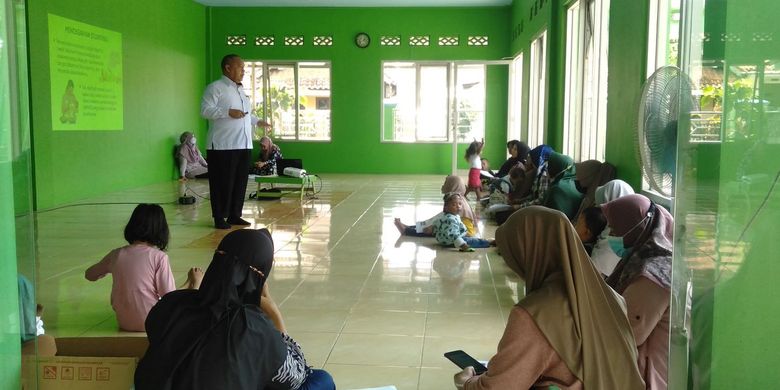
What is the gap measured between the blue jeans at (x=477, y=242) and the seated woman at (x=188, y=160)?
7.81m

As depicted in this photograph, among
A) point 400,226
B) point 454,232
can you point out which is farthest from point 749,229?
→ point 400,226

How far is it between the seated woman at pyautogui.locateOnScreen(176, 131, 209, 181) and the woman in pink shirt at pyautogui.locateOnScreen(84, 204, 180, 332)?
971 cm

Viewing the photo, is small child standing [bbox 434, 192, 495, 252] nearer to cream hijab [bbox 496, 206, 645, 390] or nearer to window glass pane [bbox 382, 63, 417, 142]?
cream hijab [bbox 496, 206, 645, 390]

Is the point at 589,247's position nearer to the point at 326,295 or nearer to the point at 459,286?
the point at 459,286

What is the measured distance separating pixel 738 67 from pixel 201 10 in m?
14.4

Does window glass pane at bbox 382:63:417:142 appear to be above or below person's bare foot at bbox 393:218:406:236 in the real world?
above

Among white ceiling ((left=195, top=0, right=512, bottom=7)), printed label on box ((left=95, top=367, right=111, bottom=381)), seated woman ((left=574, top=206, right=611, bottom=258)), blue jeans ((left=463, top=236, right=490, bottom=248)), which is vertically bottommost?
blue jeans ((left=463, top=236, right=490, bottom=248))

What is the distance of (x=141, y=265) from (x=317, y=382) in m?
1.55

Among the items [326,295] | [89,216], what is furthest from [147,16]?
[326,295]

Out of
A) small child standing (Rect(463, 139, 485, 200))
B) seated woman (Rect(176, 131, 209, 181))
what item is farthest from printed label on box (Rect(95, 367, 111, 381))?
seated woman (Rect(176, 131, 209, 181))

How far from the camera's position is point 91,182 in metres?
10.3

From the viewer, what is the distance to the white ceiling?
14.2 metres

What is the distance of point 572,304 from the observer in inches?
75.7

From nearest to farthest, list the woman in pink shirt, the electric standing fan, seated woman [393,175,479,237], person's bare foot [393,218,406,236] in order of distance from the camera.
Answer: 1. the electric standing fan
2. the woman in pink shirt
3. seated woman [393,175,479,237]
4. person's bare foot [393,218,406,236]
